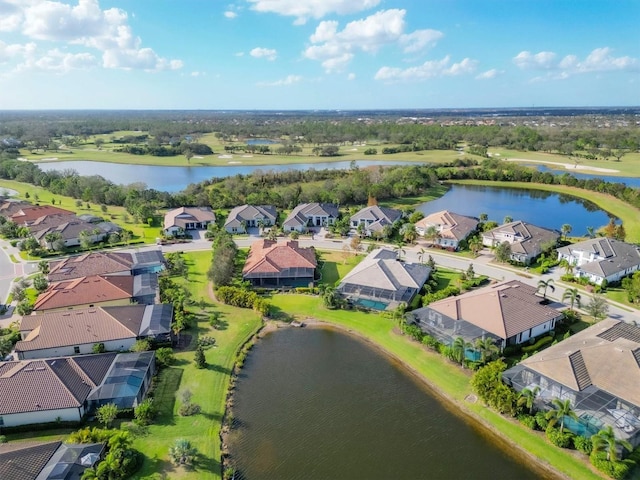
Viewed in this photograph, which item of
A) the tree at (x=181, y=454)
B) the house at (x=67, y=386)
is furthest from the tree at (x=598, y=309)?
the house at (x=67, y=386)

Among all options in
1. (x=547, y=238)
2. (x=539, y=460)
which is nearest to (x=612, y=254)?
(x=547, y=238)

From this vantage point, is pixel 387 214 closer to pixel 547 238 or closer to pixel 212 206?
pixel 547 238

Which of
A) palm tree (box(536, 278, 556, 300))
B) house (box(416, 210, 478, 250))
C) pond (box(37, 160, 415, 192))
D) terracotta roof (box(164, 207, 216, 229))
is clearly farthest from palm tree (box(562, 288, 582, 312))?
pond (box(37, 160, 415, 192))

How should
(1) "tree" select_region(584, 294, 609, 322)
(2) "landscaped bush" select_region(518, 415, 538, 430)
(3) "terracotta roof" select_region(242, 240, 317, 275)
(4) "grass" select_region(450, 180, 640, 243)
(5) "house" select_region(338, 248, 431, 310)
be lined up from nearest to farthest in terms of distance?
(2) "landscaped bush" select_region(518, 415, 538, 430), (1) "tree" select_region(584, 294, 609, 322), (5) "house" select_region(338, 248, 431, 310), (3) "terracotta roof" select_region(242, 240, 317, 275), (4) "grass" select_region(450, 180, 640, 243)

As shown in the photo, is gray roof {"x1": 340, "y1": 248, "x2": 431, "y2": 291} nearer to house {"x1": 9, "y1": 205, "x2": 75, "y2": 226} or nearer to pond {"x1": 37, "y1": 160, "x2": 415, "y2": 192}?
house {"x1": 9, "y1": 205, "x2": 75, "y2": 226}

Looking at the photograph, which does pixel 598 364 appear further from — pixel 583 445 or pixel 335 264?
pixel 335 264
